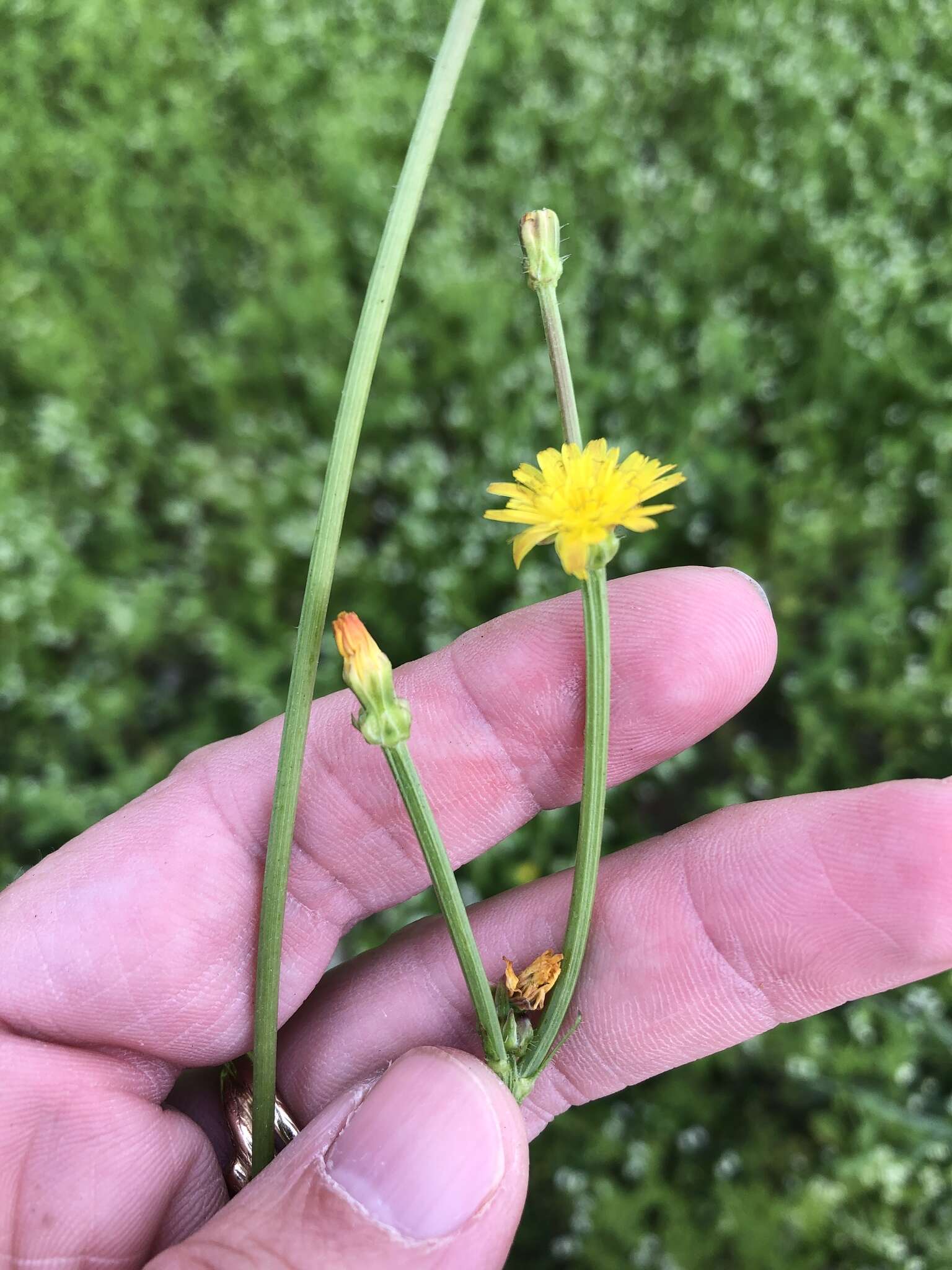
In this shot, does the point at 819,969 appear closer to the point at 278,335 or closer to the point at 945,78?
the point at 278,335

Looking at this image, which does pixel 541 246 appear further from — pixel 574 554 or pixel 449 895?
pixel 449 895

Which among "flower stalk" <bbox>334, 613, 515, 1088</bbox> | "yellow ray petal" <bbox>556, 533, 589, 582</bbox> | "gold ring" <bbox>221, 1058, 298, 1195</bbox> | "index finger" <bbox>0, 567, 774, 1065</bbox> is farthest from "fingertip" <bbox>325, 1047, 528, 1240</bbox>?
"yellow ray petal" <bbox>556, 533, 589, 582</bbox>

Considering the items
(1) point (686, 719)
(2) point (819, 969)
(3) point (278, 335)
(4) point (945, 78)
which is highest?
(3) point (278, 335)

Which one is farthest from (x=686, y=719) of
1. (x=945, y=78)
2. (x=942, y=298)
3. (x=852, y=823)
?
(x=945, y=78)

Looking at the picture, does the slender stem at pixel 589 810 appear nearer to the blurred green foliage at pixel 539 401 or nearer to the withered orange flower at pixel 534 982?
the withered orange flower at pixel 534 982

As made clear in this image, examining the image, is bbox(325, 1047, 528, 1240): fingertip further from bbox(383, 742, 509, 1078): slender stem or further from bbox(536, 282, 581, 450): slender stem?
bbox(536, 282, 581, 450): slender stem
